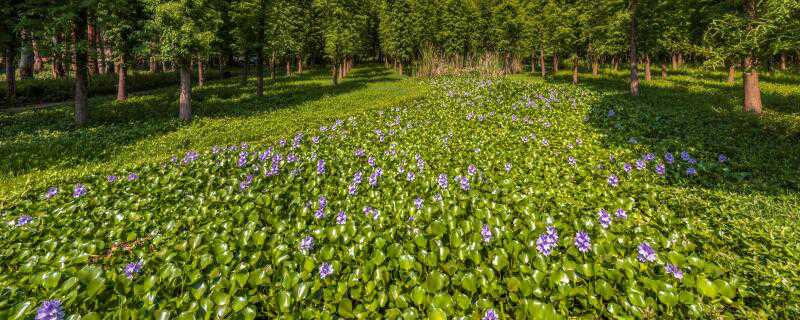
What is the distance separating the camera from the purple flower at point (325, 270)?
3.80 meters

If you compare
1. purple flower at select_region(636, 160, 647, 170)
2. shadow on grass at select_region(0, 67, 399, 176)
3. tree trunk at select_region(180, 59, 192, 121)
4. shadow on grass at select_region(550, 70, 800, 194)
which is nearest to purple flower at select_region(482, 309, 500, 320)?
purple flower at select_region(636, 160, 647, 170)

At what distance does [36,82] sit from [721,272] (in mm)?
34310

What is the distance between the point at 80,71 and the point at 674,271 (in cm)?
2030

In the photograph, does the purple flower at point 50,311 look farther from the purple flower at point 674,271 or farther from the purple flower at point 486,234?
the purple flower at point 674,271

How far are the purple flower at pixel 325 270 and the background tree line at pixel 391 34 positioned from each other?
1281 centimetres

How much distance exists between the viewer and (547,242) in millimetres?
4176

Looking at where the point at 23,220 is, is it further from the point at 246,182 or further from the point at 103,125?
the point at 103,125

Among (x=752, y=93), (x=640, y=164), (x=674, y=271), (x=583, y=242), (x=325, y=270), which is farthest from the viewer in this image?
(x=752, y=93)

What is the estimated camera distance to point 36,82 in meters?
23.5

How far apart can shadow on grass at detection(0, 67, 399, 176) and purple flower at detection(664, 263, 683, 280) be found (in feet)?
44.4

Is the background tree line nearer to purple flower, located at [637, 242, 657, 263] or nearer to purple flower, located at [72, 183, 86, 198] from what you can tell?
purple flower, located at [72, 183, 86, 198]

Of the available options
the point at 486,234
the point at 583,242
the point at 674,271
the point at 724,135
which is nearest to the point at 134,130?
the point at 486,234

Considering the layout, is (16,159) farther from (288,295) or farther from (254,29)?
(254,29)

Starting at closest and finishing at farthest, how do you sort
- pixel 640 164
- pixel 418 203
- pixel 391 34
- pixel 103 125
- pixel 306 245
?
pixel 306 245 < pixel 418 203 < pixel 640 164 < pixel 103 125 < pixel 391 34
